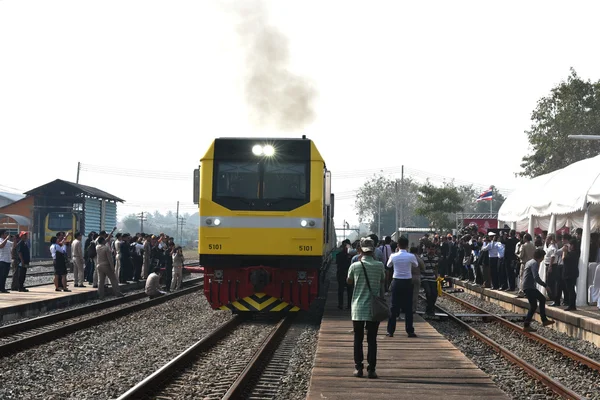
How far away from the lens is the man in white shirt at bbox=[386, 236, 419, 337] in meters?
12.0

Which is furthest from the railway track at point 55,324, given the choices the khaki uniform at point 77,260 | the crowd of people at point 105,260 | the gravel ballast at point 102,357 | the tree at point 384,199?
the tree at point 384,199

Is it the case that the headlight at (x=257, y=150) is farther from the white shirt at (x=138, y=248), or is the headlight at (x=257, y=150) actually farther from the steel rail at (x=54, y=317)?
the white shirt at (x=138, y=248)

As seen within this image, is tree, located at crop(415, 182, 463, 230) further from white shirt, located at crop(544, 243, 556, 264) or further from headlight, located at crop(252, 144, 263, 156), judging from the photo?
headlight, located at crop(252, 144, 263, 156)

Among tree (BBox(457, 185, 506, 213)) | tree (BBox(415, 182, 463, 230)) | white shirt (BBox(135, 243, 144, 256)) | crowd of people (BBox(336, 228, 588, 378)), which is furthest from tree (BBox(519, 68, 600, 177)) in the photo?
tree (BBox(457, 185, 506, 213))

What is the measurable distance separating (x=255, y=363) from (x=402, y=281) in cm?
316

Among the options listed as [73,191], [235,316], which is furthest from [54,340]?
[73,191]

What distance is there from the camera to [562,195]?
18.1 metres

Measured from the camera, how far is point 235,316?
54.4ft

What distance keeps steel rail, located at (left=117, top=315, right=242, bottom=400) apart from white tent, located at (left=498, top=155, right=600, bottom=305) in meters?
7.97

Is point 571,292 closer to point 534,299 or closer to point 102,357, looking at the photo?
point 534,299

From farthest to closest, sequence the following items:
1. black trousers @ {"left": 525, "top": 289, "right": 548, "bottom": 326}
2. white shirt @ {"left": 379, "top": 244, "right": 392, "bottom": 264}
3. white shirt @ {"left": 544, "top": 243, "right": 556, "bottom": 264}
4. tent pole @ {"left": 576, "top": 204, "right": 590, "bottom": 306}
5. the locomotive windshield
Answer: white shirt @ {"left": 544, "top": 243, "right": 556, "bottom": 264} < white shirt @ {"left": 379, "top": 244, "right": 392, "bottom": 264} < tent pole @ {"left": 576, "top": 204, "right": 590, "bottom": 306} < the locomotive windshield < black trousers @ {"left": 525, "top": 289, "right": 548, "bottom": 326}

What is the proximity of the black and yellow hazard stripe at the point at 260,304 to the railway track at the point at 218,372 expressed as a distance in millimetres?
1598

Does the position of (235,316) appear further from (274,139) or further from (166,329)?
(274,139)

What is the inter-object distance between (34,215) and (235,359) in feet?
135
